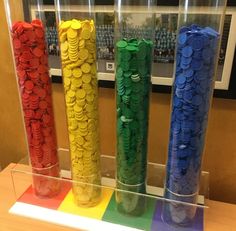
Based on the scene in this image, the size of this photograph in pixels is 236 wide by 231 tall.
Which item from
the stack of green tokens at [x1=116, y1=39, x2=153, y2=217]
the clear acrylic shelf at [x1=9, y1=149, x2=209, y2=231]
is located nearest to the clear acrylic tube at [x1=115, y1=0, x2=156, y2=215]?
the stack of green tokens at [x1=116, y1=39, x2=153, y2=217]

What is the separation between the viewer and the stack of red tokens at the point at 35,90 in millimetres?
607

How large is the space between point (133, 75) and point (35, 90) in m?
0.24

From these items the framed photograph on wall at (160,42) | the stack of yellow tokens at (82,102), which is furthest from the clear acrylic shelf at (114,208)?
the framed photograph on wall at (160,42)

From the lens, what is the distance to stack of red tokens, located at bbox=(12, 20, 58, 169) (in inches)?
23.9

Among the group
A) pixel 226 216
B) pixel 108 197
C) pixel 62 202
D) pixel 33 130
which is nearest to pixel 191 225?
pixel 226 216

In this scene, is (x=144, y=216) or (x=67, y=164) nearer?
(x=144, y=216)

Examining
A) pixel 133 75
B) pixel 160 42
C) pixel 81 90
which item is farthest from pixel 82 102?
pixel 160 42

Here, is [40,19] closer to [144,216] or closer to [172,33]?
[172,33]

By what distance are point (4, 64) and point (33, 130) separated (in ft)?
1.00

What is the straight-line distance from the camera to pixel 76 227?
0.65 meters

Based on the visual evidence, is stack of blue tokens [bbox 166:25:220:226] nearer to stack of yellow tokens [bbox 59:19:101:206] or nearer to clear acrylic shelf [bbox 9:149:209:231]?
clear acrylic shelf [bbox 9:149:209:231]

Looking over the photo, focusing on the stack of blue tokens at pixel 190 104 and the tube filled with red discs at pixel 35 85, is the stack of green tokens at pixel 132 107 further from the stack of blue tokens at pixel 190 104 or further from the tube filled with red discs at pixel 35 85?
the tube filled with red discs at pixel 35 85

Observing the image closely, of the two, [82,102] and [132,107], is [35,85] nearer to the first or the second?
Result: [82,102]

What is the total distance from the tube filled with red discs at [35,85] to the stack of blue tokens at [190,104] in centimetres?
30
